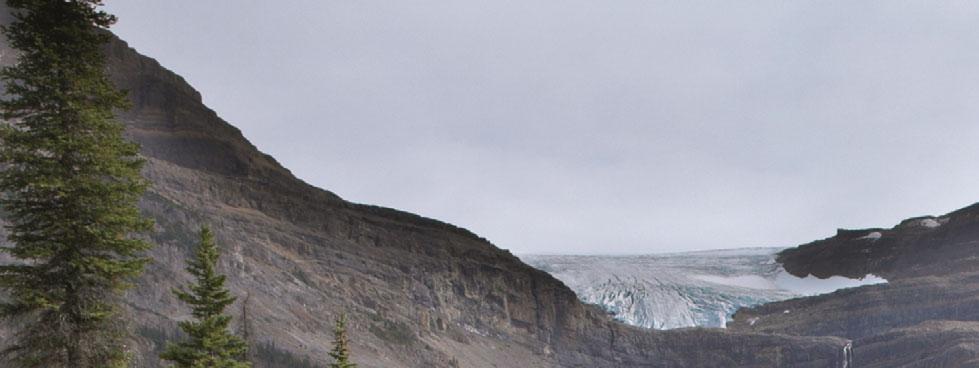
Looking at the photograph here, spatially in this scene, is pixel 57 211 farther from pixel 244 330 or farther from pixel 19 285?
pixel 244 330

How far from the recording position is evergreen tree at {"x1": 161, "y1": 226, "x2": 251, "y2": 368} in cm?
2425

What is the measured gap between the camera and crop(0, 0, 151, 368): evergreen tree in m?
20.0

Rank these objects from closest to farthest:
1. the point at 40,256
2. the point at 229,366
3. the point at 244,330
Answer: the point at 40,256 → the point at 229,366 → the point at 244,330

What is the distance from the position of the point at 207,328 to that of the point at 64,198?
5.85 m

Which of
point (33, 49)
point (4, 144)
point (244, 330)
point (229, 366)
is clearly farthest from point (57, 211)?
point (244, 330)

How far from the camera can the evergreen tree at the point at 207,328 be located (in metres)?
24.2

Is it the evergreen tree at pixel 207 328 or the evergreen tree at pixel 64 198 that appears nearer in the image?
the evergreen tree at pixel 64 198

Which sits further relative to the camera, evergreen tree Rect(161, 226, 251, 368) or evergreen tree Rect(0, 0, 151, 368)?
evergreen tree Rect(161, 226, 251, 368)

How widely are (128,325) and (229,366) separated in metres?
3.38

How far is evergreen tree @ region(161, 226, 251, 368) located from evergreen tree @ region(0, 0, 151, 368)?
10.5ft

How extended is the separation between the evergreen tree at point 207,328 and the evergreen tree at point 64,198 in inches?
125

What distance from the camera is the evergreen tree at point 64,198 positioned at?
20.0 m

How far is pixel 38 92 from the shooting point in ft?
66.7

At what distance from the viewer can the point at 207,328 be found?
80.3 feet
